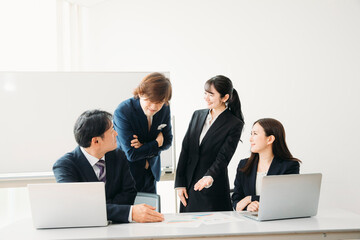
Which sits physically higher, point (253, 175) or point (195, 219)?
point (253, 175)

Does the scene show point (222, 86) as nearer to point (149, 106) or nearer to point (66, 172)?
point (149, 106)

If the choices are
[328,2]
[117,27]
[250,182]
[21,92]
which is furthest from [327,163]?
[21,92]

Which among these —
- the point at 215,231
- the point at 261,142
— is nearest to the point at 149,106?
the point at 261,142

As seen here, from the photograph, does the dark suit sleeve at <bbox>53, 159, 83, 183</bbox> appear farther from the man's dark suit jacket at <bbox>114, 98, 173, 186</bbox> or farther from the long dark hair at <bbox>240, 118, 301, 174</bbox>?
the long dark hair at <bbox>240, 118, 301, 174</bbox>

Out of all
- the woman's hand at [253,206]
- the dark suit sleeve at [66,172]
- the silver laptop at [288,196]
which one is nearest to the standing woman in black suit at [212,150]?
the woman's hand at [253,206]

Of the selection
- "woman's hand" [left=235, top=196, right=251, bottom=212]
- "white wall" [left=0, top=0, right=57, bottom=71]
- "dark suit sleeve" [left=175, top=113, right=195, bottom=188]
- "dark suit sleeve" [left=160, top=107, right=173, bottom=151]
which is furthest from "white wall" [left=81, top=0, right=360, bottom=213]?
"woman's hand" [left=235, top=196, right=251, bottom=212]

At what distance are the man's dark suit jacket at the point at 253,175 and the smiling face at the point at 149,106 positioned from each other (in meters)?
0.71

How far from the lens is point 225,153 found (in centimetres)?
259

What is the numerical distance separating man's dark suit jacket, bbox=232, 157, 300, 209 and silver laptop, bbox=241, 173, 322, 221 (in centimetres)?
36

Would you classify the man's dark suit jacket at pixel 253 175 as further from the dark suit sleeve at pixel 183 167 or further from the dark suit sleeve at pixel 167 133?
the dark suit sleeve at pixel 167 133

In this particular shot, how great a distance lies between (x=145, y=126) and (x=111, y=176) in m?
0.70

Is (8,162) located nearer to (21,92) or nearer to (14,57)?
(21,92)

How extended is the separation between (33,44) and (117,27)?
1.03 m

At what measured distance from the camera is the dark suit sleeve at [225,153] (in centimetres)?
253
